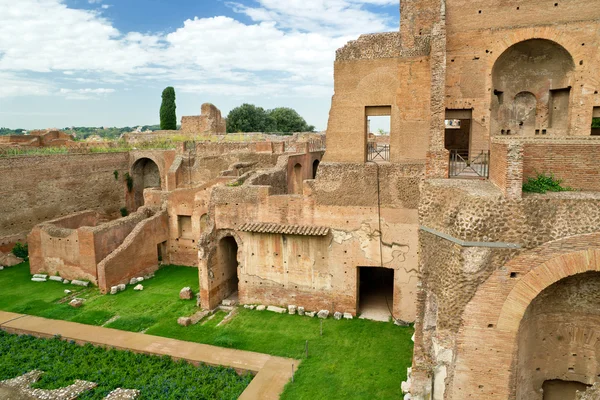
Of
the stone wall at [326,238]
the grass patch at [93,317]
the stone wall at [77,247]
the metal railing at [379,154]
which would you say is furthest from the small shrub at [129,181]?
the metal railing at [379,154]

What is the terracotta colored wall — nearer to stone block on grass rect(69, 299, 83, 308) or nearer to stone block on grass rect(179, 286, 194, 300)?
stone block on grass rect(69, 299, 83, 308)

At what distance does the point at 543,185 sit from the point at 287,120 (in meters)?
49.7

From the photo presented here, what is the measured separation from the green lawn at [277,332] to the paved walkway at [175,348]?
0.99 feet

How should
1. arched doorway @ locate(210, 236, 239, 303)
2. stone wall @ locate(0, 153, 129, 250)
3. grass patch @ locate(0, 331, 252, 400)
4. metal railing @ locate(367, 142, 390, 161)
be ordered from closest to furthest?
grass patch @ locate(0, 331, 252, 400), metal railing @ locate(367, 142, 390, 161), arched doorway @ locate(210, 236, 239, 303), stone wall @ locate(0, 153, 129, 250)

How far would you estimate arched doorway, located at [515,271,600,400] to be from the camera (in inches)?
274

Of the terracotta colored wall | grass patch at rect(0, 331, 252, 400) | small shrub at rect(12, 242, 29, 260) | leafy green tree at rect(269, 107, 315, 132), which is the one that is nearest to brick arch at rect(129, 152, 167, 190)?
small shrub at rect(12, 242, 29, 260)

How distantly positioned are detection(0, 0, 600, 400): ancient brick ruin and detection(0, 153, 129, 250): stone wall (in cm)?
11

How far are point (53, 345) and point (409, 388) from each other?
9.01m

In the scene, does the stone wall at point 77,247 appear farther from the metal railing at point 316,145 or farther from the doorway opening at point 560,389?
the doorway opening at point 560,389

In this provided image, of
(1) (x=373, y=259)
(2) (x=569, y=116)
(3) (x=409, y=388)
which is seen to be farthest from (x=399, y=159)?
(3) (x=409, y=388)

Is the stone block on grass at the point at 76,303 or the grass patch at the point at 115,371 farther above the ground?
the stone block on grass at the point at 76,303

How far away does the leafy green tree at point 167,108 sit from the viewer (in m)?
38.7

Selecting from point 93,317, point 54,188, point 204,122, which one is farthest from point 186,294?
point 204,122

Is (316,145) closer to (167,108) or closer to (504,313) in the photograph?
(504,313)
